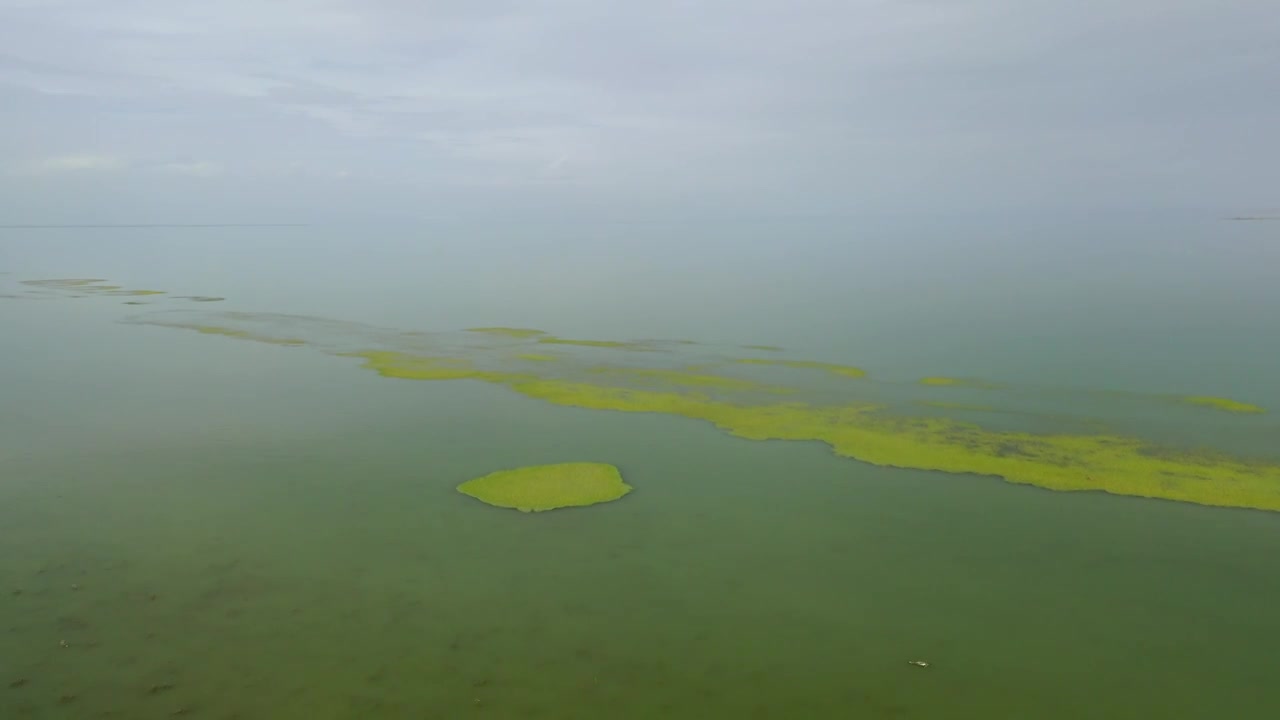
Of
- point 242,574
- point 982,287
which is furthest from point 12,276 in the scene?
point 982,287

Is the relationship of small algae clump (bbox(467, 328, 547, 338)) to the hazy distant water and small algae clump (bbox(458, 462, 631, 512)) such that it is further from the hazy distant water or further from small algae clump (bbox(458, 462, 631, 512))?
small algae clump (bbox(458, 462, 631, 512))

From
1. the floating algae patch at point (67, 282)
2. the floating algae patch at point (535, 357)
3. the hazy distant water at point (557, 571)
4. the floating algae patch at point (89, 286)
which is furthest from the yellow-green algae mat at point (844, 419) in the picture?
the floating algae patch at point (67, 282)

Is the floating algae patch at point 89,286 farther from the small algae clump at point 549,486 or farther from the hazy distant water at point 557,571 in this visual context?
the small algae clump at point 549,486

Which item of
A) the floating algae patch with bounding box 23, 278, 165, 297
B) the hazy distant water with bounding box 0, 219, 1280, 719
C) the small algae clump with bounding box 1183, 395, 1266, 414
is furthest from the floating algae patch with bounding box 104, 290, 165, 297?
the small algae clump with bounding box 1183, 395, 1266, 414

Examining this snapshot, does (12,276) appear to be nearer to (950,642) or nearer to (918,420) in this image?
(918,420)

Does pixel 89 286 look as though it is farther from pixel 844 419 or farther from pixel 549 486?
pixel 844 419
